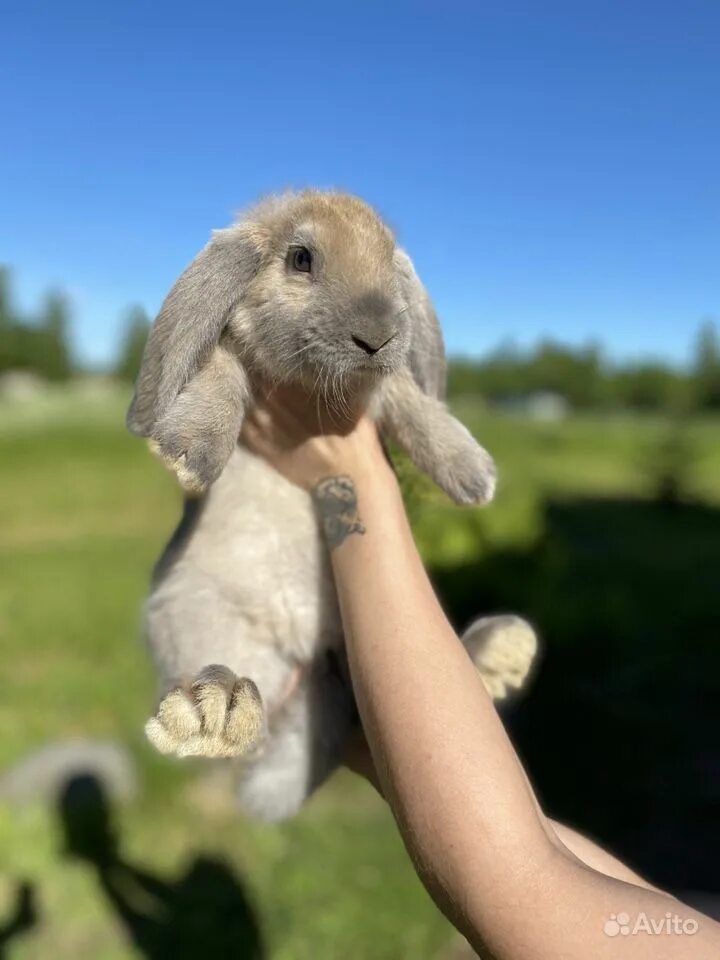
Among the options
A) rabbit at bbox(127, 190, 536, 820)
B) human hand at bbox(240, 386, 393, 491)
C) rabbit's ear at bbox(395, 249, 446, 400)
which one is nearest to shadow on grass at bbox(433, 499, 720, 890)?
rabbit at bbox(127, 190, 536, 820)

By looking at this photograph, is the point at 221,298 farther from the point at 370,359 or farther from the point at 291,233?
the point at 370,359

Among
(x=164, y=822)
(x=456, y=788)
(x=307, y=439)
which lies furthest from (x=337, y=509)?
(x=164, y=822)

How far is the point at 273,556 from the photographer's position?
2305mm

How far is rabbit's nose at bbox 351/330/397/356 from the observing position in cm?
204

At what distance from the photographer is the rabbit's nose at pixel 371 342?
204 cm

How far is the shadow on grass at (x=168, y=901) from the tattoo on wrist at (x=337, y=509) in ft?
9.99

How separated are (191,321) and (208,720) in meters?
0.96

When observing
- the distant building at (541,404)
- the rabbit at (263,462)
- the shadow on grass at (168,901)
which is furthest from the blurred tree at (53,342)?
the rabbit at (263,462)

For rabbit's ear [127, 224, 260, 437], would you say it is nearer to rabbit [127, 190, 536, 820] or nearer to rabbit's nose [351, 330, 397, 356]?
rabbit [127, 190, 536, 820]

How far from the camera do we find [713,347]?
2408 centimetres

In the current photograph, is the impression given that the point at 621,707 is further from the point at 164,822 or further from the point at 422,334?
the point at 422,334

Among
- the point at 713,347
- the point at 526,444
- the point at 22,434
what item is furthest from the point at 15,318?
the point at 713,347

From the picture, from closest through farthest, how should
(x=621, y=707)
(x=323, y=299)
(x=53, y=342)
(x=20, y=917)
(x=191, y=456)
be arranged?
(x=191, y=456), (x=323, y=299), (x=20, y=917), (x=621, y=707), (x=53, y=342)

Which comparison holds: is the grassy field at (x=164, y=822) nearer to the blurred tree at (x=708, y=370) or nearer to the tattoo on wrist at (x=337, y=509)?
the tattoo on wrist at (x=337, y=509)
